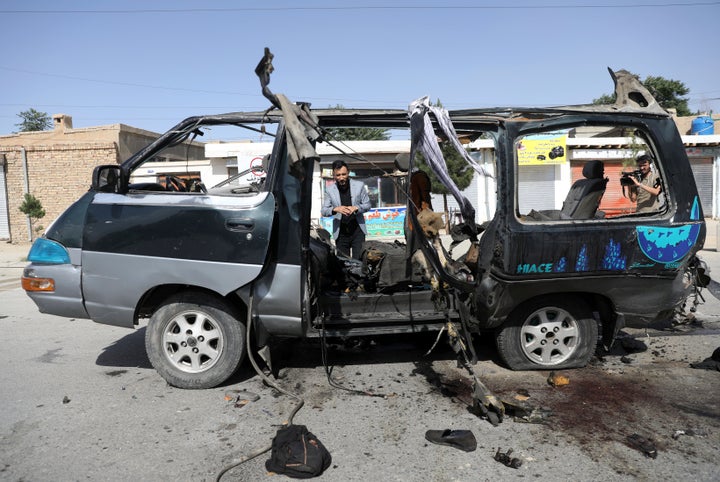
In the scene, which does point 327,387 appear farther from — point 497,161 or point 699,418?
point 699,418

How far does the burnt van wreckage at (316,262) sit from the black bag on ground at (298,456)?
43.8 inches

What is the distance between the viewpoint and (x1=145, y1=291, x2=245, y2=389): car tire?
415cm

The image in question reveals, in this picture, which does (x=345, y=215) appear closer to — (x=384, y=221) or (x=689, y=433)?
(x=689, y=433)

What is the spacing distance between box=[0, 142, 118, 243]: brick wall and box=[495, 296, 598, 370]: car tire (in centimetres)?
1961

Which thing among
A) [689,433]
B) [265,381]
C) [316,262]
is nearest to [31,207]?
[316,262]

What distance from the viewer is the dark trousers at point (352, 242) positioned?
588 centimetres

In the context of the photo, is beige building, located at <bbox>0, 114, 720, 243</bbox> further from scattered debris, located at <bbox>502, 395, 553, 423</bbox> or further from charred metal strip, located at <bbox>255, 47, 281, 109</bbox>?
scattered debris, located at <bbox>502, 395, 553, 423</bbox>

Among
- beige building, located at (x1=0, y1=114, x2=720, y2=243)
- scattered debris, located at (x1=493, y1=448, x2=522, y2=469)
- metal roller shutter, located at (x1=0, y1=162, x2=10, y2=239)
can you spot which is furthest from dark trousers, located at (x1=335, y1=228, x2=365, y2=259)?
metal roller shutter, located at (x1=0, y1=162, x2=10, y2=239)

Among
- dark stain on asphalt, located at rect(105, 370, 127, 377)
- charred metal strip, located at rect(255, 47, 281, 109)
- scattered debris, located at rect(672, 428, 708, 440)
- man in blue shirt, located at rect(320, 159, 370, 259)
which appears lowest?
scattered debris, located at rect(672, 428, 708, 440)

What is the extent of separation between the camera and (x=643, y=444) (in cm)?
320

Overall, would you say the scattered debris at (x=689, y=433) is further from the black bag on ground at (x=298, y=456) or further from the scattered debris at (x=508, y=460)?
the black bag on ground at (x=298, y=456)

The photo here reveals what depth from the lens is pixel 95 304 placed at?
4.18 m

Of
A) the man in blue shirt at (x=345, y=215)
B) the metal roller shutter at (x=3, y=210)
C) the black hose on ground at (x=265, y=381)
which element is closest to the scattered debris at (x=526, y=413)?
the black hose on ground at (x=265, y=381)

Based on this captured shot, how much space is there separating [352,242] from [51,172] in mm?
A: 19125
